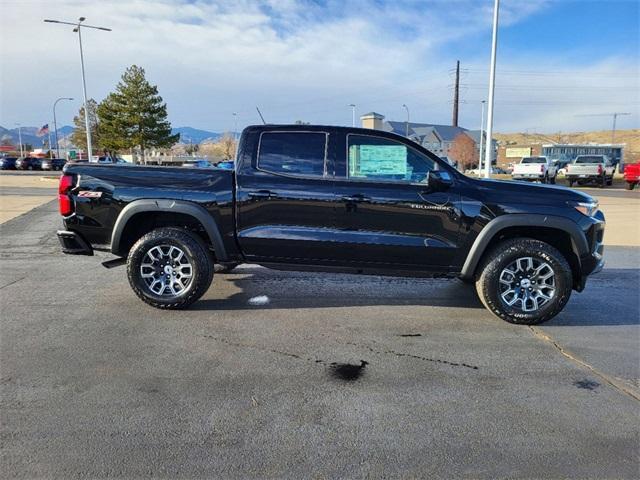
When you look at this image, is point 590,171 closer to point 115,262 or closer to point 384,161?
point 384,161

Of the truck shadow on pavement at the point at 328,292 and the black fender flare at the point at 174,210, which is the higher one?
the black fender flare at the point at 174,210

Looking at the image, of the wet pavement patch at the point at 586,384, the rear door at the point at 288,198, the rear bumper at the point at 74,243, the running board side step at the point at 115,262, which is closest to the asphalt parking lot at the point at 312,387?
the wet pavement patch at the point at 586,384

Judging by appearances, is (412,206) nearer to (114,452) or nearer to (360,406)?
(360,406)

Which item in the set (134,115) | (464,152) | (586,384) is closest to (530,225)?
(586,384)

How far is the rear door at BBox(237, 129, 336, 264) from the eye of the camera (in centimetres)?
491

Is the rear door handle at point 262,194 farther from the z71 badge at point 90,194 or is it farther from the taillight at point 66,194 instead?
the taillight at point 66,194

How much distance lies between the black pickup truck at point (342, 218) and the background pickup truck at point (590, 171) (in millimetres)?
27358

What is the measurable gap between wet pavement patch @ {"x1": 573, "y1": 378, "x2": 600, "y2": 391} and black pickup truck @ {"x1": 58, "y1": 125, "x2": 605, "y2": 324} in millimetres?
1235

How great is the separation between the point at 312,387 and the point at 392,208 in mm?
2070

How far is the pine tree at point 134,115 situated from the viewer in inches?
1681

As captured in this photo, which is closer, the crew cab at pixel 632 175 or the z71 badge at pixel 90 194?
the z71 badge at pixel 90 194

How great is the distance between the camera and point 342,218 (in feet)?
16.0

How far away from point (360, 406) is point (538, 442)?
3.59ft

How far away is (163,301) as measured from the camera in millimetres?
5078
